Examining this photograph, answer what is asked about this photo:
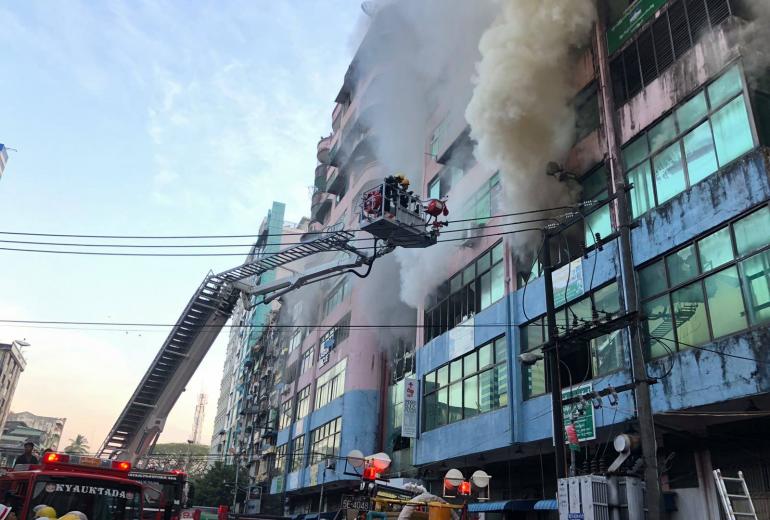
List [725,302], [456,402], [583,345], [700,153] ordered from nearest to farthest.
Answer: [725,302], [700,153], [583,345], [456,402]

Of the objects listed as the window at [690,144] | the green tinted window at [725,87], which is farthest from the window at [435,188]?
the green tinted window at [725,87]

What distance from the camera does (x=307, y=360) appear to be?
4147 centimetres

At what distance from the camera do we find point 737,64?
12.7 m

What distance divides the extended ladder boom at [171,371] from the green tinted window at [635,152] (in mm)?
8504

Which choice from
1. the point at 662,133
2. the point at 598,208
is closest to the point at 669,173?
the point at 662,133

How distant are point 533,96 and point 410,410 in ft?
40.7

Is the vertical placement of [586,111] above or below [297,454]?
above

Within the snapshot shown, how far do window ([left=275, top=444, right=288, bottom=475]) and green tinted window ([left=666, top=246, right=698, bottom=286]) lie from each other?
32088 millimetres

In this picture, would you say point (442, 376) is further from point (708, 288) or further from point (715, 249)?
point (715, 249)

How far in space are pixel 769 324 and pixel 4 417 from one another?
86004 mm

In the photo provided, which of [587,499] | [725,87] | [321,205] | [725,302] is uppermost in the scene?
[321,205]

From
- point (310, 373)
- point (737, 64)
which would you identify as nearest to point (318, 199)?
point (310, 373)

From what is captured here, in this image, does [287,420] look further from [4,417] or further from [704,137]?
[4,417]

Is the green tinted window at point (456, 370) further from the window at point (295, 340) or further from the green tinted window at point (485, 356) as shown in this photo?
the window at point (295, 340)
